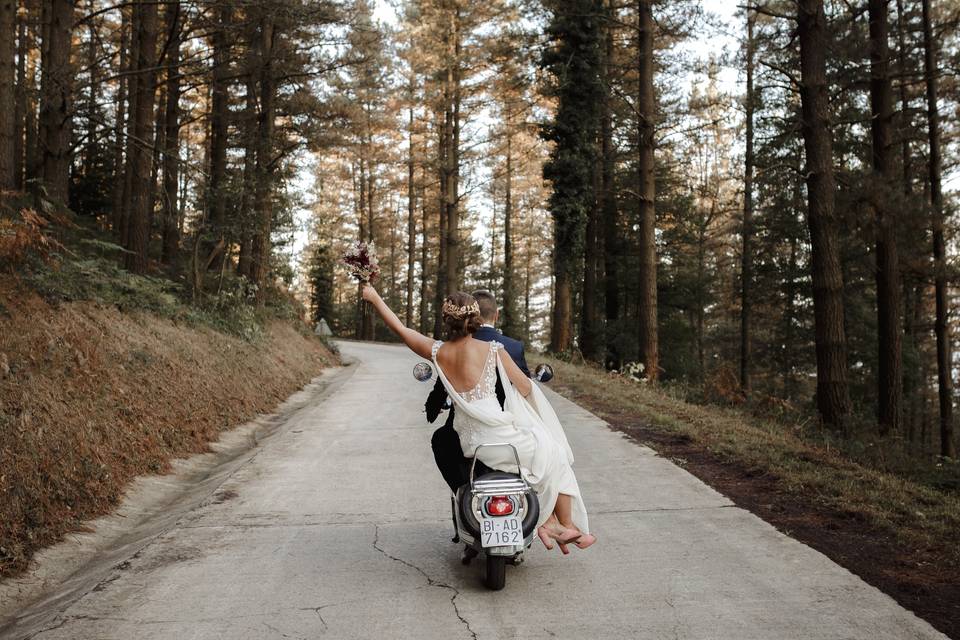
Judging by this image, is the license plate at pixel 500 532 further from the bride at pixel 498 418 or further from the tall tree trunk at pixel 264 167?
the tall tree trunk at pixel 264 167

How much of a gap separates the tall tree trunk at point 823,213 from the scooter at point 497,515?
10.8 metres

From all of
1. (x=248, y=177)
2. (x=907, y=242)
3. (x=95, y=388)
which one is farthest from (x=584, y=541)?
(x=907, y=242)

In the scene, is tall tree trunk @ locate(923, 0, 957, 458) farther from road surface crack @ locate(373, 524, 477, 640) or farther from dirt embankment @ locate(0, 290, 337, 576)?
road surface crack @ locate(373, 524, 477, 640)

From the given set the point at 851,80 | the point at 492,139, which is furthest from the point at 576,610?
the point at 492,139

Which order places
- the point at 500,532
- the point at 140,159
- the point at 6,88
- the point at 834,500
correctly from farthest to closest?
the point at 140,159, the point at 6,88, the point at 834,500, the point at 500,532

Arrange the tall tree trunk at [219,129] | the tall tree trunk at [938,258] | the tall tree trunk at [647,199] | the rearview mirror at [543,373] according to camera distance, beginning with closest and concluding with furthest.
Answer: the rearview mirror at [543,373] → the tall tree trunk at [219,129] → the tall tree trunk at [938,258] → the tall tree trunk at [647,199]

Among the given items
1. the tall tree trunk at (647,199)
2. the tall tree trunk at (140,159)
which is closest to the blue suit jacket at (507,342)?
the tall tree trunk at (140,159)

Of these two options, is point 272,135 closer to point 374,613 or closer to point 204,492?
point 204,492

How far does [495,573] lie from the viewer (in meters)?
4.34

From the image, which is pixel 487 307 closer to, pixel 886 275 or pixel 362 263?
pixel 362 263

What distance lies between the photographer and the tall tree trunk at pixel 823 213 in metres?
13.1

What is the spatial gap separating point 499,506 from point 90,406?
546 cm

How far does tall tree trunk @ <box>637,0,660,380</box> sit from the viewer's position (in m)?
18.4

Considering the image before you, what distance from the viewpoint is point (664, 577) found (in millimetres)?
4570
